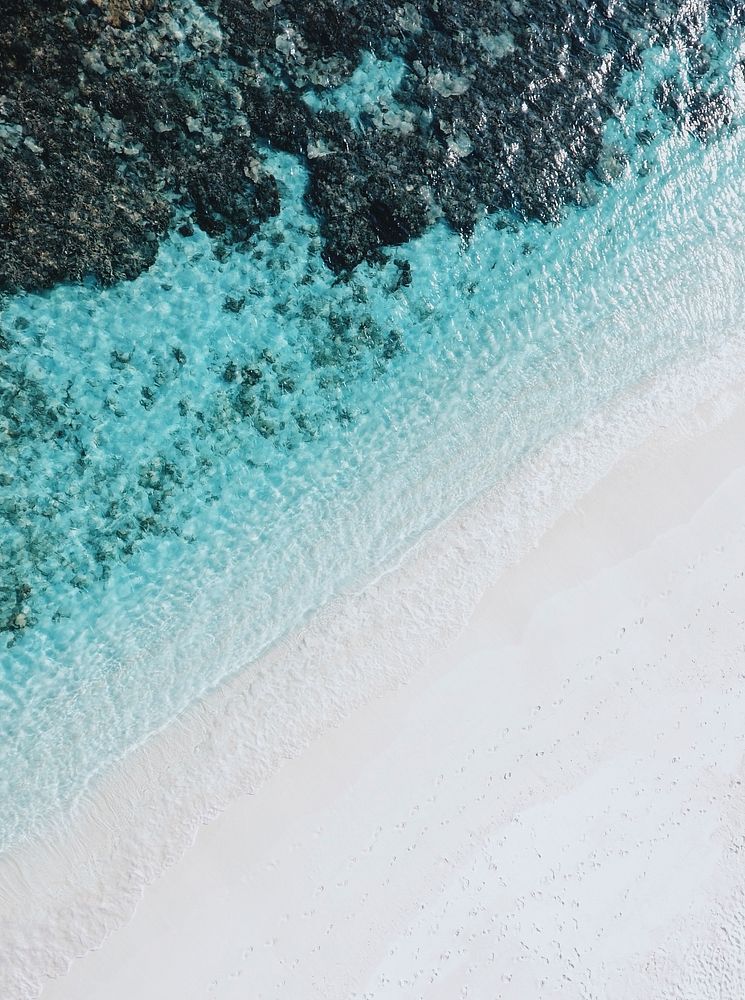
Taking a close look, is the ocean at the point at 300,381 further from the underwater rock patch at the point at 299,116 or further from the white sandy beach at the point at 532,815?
the white sandy beach at the point at 532,815

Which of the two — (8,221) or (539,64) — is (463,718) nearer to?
(8,221)

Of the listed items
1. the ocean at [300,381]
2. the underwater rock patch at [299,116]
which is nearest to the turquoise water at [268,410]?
the ocean at [300,381]

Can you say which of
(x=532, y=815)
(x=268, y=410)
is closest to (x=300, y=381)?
(x=268, y=410)

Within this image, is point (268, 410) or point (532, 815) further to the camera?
point (268, 410)

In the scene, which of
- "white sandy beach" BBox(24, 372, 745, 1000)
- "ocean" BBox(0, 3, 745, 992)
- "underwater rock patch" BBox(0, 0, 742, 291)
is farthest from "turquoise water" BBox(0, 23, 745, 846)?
"white sandy beach" BBox(24, 372, 745, 1000)

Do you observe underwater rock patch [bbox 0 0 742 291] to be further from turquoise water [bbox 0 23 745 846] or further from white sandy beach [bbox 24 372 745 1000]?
white sandy beach [bbox 24 372 745 1000]

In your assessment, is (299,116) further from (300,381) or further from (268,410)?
(268,410)
